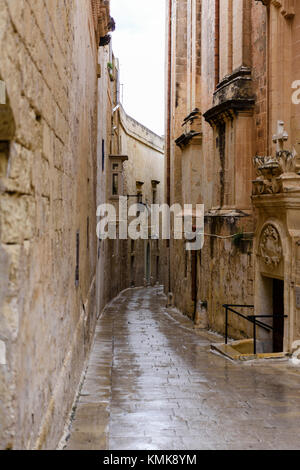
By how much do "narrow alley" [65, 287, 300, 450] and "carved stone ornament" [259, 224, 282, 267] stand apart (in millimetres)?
1996

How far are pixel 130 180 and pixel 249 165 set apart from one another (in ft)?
60.5

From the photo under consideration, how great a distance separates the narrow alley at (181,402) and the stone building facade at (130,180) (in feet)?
39.4

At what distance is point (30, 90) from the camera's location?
284 cm

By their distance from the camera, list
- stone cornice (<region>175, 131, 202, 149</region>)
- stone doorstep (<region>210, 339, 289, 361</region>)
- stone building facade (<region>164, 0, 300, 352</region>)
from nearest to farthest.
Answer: stone doorstep (<region>210, 339, 289, 361</region>) < stone building facade (<region>164, 0, 300, 352</region>) < stone cornice (<region>175, 131, 202, 149</region>)

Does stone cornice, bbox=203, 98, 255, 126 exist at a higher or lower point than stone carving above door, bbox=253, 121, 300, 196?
higher

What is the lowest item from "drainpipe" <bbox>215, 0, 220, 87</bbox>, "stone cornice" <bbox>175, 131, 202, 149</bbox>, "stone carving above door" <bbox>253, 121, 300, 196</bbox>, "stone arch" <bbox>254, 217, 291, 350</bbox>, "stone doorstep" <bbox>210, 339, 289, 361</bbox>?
"stone doorstep" <bbox>210, 339, 289, 361</bbox>

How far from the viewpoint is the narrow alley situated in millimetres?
4836

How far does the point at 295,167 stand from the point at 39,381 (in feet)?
24.2

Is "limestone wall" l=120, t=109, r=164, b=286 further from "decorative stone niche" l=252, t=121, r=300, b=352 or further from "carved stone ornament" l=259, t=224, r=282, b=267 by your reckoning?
"carved stone ornament" l=259, t=224, r=282, b=267

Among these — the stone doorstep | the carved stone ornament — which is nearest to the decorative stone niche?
the carved stone ornament

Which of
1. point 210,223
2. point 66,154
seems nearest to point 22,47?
point 66,154

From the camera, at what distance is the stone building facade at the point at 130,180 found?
74.2 feet

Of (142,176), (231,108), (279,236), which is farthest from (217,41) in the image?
(142,176)

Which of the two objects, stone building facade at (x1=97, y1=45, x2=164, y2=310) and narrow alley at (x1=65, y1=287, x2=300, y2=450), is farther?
stone building facade at (x1=97, y1=45, x2=164, y2=310)
